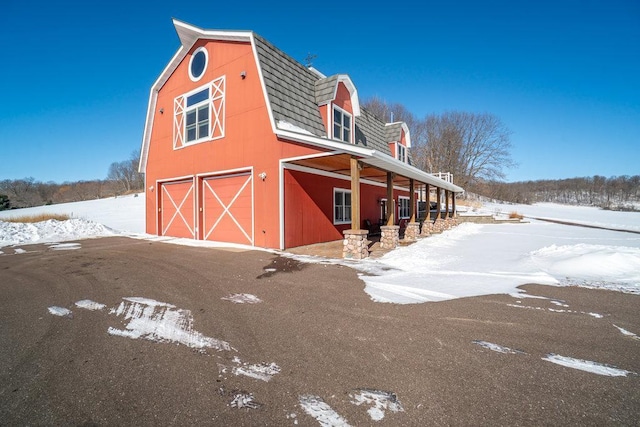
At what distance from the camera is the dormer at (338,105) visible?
11.2 meters

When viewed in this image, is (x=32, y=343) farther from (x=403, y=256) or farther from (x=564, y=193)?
(x=564, y=193)

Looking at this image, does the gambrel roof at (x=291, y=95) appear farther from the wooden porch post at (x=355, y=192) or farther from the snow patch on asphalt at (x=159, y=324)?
the snow patch on asphalt at (x=159, y=324)

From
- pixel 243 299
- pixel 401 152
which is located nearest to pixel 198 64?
pixel 243 299

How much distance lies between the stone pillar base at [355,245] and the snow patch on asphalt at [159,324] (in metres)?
4.85

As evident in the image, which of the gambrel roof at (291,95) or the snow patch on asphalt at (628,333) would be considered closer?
the snow patch on asphalt at (628,333)

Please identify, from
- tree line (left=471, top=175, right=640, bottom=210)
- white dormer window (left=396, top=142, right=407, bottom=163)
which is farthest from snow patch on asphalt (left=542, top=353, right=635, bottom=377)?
tree line (left=471, top=175, right=640, bottom=210)

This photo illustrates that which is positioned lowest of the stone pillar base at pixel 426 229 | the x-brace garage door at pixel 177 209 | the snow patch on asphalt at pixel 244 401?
the snow patch on asphalt at pixel 244 401

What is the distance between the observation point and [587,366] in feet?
8.41

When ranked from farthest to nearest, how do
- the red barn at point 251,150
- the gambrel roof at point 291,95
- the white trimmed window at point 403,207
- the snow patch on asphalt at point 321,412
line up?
the white trimmed window at point 403,207 < the red barn at point 251,150 < the gambrel roof at point 291,95 < the snow patch on asphalt at point 321,412

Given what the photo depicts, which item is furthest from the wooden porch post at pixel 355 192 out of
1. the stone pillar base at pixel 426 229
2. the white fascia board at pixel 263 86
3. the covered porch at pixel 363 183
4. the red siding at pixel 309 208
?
the stone pillar base at pixel 426 229

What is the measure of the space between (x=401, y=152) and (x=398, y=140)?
1002 millimetres

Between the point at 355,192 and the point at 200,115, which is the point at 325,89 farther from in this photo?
the point at 355,192

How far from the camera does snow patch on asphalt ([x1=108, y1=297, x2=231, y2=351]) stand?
3.00 m

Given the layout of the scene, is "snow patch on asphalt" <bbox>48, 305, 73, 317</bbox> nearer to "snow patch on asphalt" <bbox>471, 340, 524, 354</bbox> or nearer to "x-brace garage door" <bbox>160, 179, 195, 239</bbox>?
"snow patch on asphalt" <bbox>471, 340, 524, 354</bbox>
